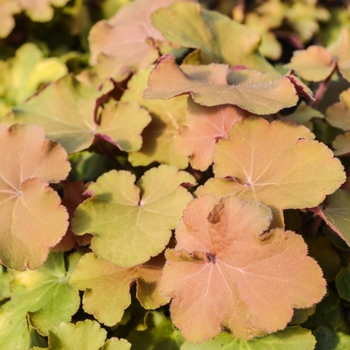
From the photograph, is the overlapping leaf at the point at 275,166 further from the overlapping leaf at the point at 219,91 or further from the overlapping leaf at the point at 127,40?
the overlapping leaf at the point at 127,40

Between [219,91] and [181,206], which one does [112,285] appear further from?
[219,91]

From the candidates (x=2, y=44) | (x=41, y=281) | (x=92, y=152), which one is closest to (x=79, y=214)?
(x=41, y=281)

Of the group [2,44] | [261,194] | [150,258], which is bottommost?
[2,44]

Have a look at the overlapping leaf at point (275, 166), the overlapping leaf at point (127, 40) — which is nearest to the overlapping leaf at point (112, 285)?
the overlapping leaf at point (275, 166)

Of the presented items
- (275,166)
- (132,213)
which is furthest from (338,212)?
(132,213)

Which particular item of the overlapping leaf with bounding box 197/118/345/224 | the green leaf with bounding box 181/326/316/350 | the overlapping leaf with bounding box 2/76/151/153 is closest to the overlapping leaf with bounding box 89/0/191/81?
the overlapping leaf with bounding box 2/76/151/153

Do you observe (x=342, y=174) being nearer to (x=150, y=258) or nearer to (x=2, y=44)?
(x=150, y=258)
